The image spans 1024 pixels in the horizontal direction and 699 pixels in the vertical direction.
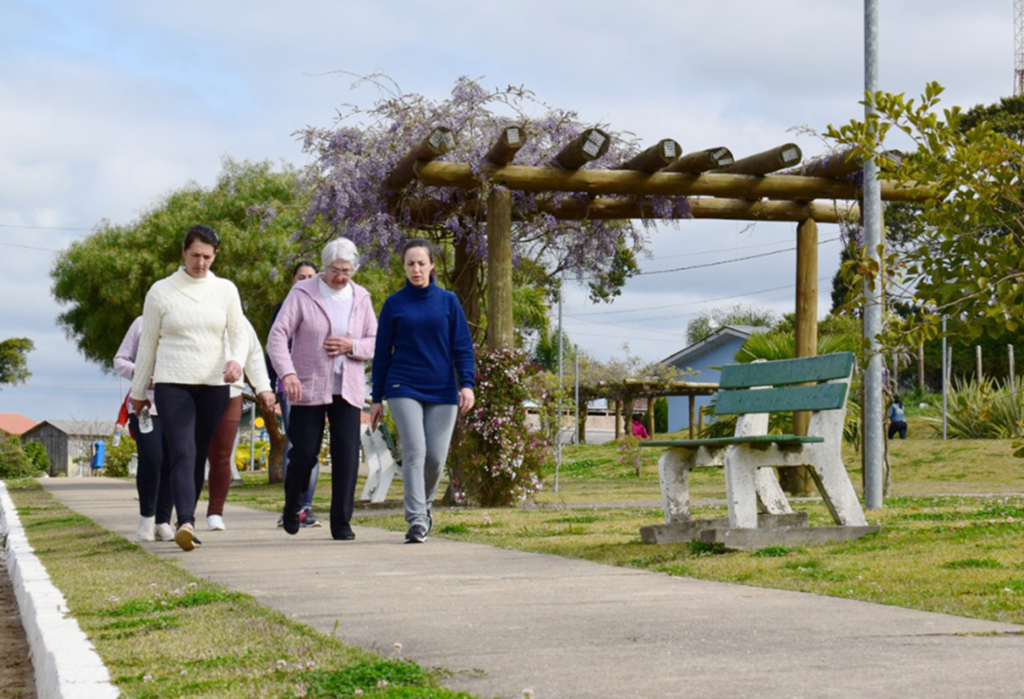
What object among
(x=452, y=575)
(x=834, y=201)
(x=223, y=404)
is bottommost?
(x=452, y=575)

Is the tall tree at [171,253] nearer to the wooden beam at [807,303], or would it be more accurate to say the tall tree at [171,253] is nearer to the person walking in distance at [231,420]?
the wooden beam at [807,303]

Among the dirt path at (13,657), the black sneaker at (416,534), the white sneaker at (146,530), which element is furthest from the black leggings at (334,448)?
the dirt path at (13,657)

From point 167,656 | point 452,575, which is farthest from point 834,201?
point 167,656

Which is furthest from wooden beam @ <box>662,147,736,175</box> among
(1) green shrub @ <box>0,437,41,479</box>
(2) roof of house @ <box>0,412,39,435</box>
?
(2) roof of house @ <box>0,412,39,435</box>

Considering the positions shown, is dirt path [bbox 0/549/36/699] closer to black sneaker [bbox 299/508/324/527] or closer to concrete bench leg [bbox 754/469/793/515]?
black sneaker [bbox 299/508/324/527]

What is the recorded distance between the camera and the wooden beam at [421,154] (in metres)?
13.0

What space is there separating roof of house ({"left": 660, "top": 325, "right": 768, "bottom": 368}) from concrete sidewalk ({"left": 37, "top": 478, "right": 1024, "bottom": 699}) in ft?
206

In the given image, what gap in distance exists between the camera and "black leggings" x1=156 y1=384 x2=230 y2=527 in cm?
855

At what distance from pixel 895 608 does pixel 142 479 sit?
243 inches

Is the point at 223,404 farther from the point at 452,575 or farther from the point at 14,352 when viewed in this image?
the point at 14,352

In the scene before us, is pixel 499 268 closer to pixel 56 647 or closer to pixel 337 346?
pixel 337 346

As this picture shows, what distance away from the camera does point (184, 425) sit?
28.2 feet

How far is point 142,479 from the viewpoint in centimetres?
973

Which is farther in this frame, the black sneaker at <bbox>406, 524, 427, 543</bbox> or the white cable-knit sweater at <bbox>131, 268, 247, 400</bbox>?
the black sneaker at <bbox>406, 524, 427, 543</bbox>
